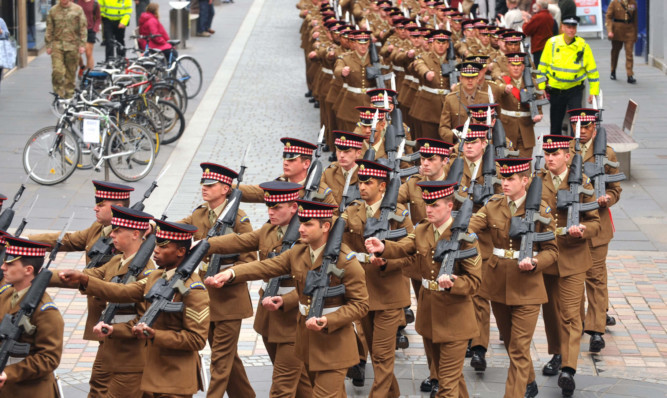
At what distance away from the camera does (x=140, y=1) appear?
27391mm

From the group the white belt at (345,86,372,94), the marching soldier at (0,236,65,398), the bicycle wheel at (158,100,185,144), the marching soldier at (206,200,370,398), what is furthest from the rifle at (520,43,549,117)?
the marching soldier at (0,236,65,398)

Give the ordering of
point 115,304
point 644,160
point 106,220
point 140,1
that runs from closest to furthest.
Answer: point 115,304, point 106,220, point 644,160, point 140,1

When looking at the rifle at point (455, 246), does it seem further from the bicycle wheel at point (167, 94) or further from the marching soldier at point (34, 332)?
the bicycle wheel at point (167, 94)

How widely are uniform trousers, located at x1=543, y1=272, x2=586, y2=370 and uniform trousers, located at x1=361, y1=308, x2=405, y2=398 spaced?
1392 mm

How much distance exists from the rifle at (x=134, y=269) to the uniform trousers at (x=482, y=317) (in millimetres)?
3016

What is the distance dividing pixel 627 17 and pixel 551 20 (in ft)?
9.67

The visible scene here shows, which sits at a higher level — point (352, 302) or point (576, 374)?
point (352, 302)

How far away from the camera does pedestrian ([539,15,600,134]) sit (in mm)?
15141

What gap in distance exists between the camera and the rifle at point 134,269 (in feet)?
25.0

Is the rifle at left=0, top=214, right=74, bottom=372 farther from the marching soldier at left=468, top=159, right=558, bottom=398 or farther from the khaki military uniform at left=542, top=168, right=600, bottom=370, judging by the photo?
the khaki military uniform at left=542, top=168, right=600, bottom=370

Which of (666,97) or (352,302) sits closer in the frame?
(352,302)

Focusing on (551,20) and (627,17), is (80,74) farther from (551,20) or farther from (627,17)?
(627,17)

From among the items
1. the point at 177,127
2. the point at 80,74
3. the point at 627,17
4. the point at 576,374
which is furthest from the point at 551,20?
the point at 576,374

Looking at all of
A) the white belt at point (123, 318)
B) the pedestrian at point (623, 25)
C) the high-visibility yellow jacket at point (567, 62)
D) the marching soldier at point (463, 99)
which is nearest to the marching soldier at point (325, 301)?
the white belt at point (123, 318)
